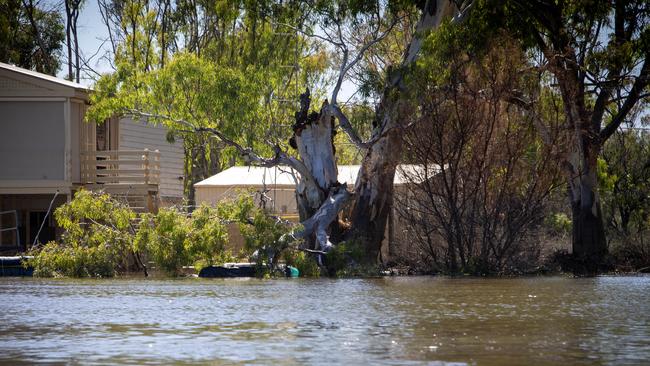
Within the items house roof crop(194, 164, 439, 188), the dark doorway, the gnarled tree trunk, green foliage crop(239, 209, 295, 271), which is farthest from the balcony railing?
green foliage crop(239, 209, 295, 271)

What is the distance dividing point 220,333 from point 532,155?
1860 cm

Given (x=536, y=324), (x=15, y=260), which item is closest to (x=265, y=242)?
(x=15, y=260)

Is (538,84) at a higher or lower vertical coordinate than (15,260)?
higher

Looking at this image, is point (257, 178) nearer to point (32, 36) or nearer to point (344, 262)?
point (344, 262)

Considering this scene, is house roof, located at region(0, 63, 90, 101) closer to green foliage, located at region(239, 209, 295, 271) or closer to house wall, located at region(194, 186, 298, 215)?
house wall, located at region(194, 186, 298, 215)

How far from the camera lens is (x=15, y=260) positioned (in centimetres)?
2666

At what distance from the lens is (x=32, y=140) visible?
33.6m

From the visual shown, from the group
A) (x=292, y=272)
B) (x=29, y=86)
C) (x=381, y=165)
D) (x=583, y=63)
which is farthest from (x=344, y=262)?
(x=29, y=86)

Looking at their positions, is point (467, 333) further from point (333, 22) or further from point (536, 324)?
point (333, 22)

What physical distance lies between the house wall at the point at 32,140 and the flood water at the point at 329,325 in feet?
50.1

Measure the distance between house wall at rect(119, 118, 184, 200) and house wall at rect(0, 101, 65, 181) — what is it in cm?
390

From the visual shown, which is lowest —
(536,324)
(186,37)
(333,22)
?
(536,324)

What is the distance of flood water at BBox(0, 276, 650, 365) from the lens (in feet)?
27.9

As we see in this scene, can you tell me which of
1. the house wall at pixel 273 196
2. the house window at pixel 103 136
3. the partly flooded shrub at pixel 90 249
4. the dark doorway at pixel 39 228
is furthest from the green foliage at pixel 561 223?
the dark doorway at pixel 39 228
